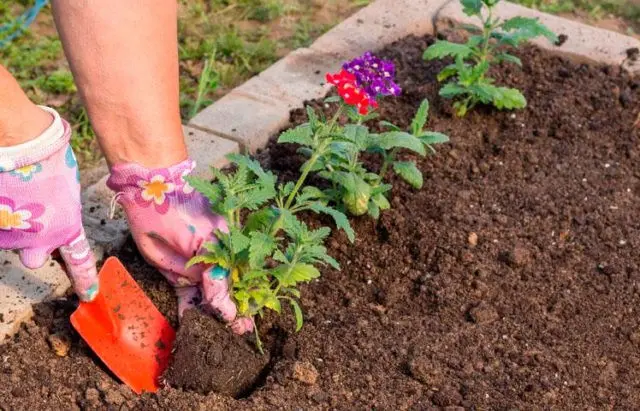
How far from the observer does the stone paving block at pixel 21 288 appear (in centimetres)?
262

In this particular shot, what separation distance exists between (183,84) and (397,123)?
97 cm

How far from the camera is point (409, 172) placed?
Answer: 9.75ft

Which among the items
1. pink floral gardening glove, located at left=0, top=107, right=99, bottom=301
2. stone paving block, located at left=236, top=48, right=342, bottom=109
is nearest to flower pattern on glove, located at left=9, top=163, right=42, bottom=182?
pink floral gardening glove, located at left=0, top=107, right=99, bottom=301

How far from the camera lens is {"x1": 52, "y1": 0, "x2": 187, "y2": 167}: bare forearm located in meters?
2.47

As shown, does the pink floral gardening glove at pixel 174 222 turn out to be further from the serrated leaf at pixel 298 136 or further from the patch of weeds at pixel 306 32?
the patch of weeds at pixel 306 32

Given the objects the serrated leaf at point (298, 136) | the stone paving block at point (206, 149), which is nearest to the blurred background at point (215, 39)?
the stone paving block at point (206, 149)

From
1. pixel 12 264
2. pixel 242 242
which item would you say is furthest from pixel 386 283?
pixel 12 264

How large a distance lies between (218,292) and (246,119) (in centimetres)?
96

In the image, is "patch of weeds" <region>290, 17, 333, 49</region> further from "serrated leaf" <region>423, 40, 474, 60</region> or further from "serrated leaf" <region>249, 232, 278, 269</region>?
"serrated leaf" <region>249, 232, 278, 269</region>

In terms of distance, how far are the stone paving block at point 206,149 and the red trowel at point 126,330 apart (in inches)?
22.8

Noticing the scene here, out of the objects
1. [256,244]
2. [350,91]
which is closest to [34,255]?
[256,244]

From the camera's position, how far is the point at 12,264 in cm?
276

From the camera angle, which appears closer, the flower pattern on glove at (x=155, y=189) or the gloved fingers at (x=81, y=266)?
the gloved fingers at (x=81, y=266)

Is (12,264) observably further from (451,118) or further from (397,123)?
(451,118)
